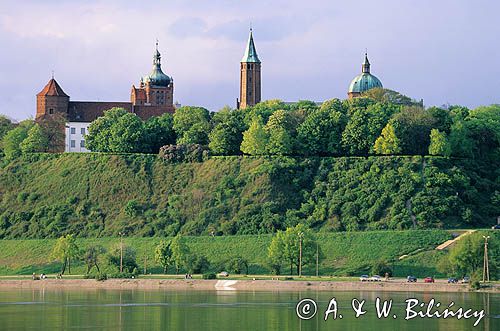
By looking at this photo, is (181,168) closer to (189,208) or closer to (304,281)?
(189,208)

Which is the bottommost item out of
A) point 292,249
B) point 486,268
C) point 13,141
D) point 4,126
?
point 486,268

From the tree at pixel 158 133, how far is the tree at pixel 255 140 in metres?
12.8

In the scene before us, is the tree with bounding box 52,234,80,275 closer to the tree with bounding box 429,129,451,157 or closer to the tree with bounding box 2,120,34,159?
the tree with bounding box 2,120,34,159

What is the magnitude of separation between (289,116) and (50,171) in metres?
28.7

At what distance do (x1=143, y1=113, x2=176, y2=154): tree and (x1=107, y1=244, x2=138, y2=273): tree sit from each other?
1343 inches

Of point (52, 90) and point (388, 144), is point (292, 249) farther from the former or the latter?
point (52, 90)

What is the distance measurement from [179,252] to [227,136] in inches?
1394

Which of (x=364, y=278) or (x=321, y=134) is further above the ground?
(x=321, y=134)

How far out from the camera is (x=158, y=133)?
17725 cm

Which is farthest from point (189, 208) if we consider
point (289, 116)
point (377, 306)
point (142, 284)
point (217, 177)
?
point (377, 306)

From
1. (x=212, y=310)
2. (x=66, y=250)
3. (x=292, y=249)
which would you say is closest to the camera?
(x=212, y=310)

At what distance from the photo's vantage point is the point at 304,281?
125125 millimetres

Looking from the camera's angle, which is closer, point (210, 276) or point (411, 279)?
point (411, 279)

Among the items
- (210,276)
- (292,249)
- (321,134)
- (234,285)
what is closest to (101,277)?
(210,276)
